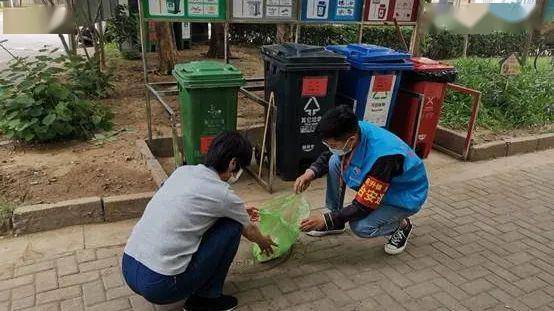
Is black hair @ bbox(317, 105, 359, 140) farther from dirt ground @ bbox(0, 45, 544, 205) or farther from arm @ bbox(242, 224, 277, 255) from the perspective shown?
dirt ground @ bbox(0, 45, 544, 205)

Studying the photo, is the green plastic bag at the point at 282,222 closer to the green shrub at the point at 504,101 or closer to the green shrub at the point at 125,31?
the green shrub at the point at 504,101

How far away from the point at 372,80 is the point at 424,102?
28.6 inches

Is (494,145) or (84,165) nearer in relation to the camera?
(84,165)

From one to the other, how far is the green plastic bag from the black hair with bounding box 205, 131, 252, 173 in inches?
28.8

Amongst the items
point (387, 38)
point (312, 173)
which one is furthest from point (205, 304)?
point (387, 38)

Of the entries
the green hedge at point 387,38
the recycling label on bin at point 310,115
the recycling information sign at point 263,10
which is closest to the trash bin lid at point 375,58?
the recycling label on bin at point 310,115

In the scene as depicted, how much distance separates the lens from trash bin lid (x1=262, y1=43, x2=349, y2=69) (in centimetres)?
383

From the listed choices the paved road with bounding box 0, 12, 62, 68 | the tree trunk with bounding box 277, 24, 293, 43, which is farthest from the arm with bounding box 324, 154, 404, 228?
the paved road with bounding box 0, 12, 62, 68

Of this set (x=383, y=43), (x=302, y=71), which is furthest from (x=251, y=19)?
(x=383, y=43)

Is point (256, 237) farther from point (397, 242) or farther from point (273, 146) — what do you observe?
point (273, 146)

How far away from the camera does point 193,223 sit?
2.21 m

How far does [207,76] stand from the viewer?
3.69 meters

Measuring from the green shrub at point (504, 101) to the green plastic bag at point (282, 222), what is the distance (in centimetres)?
330

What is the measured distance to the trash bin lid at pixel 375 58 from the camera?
4.24 m
